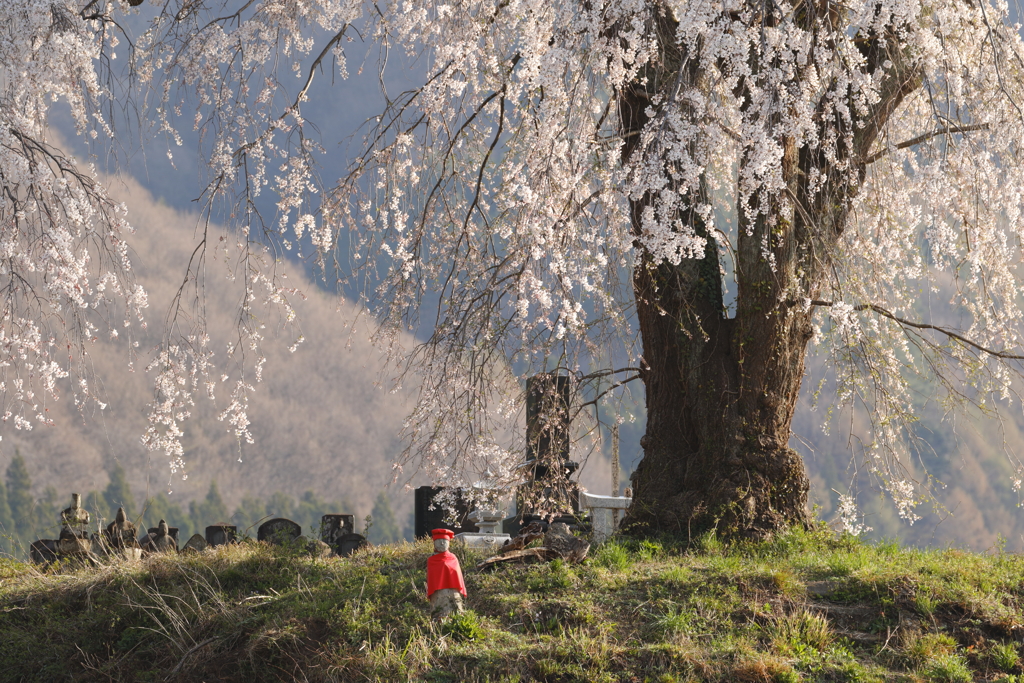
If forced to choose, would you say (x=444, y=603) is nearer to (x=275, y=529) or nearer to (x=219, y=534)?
(x=275, y=529)

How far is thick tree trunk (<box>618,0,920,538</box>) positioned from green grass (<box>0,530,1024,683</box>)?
45 cm

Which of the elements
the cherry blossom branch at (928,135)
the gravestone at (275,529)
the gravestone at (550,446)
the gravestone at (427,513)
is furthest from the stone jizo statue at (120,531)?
the cherry blossom branch at (928,135)

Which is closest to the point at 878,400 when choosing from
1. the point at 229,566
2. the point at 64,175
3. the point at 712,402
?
the point at 712,402

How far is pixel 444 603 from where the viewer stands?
5.56m

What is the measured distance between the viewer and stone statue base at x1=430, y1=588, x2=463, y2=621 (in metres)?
5.53

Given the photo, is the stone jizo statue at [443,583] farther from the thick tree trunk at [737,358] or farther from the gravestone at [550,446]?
the thick tree trunk at [737,358]

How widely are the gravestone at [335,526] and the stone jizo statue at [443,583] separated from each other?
5084mm

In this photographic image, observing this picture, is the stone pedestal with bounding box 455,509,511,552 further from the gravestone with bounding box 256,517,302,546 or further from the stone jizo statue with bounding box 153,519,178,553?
the stone jizo statue with bounding box 153,519,178,553

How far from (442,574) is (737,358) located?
3.64 m

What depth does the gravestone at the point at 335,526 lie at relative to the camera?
1042cm

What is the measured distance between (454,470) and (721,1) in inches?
174

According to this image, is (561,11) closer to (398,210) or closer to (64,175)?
(398,210)

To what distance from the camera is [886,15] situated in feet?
18.2

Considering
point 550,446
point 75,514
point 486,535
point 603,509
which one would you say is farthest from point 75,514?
point 603,509
